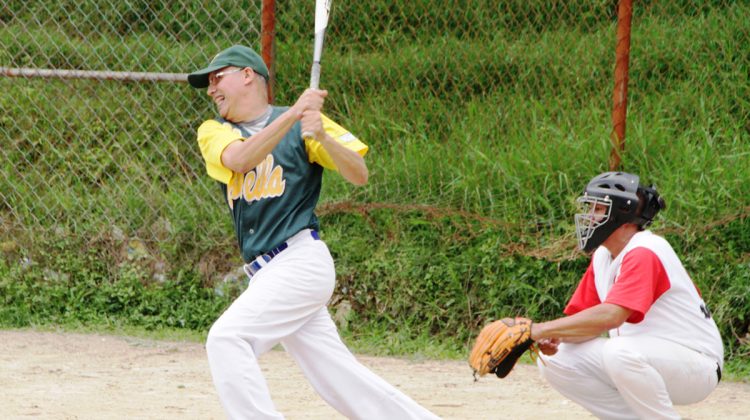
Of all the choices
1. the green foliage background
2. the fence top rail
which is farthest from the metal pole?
the fence top rail

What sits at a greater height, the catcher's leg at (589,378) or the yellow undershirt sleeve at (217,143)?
the yellow undershirt sleeve at (217,143)

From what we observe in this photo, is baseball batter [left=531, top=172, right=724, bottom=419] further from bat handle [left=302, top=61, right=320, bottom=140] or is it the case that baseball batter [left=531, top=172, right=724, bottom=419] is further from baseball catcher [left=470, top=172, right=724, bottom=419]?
bat handle [left=302, top=61, right=320, bottom=140]

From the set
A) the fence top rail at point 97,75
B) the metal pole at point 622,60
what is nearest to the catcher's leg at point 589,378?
the metal pole at point 622,60

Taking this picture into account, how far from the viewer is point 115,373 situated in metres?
6.46

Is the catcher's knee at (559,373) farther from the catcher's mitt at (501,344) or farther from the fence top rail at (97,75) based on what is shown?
the fence top rail at (97,75)

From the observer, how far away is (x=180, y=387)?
19.9 ft

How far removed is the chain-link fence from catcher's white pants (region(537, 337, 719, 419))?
3.25m

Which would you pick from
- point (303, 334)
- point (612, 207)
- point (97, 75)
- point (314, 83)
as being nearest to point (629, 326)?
point (612, 207)

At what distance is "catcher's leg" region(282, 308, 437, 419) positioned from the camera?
4.38 meters

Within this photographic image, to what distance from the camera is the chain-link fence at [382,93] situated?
26.7 ft

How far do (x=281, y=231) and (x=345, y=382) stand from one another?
2.13ft

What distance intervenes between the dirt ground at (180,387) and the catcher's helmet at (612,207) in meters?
1.35

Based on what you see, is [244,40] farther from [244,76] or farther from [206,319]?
[244,76]

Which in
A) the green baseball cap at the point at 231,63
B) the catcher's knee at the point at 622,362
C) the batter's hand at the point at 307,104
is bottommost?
the catcher's knee at the point at 622,362
